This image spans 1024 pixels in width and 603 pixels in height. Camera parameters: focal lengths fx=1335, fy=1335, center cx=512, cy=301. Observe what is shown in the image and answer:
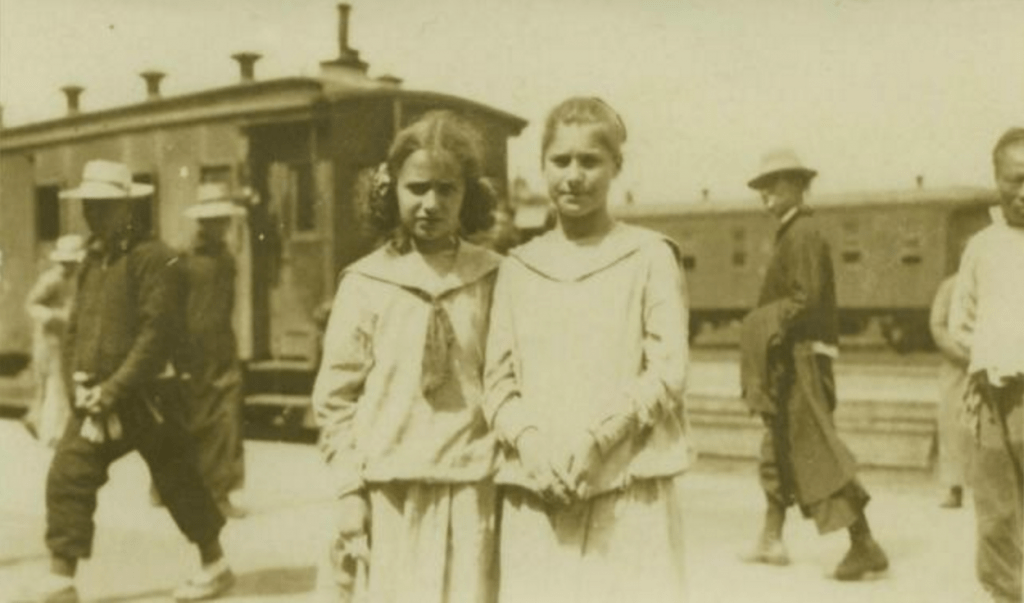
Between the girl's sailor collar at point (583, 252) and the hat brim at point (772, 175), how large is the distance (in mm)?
2353

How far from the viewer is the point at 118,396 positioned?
430 centimetres

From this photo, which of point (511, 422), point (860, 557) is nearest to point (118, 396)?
point (511, 422)

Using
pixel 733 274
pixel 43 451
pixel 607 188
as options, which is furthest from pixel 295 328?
pixel 733 274

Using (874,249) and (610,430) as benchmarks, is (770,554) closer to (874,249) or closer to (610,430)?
(610,430)

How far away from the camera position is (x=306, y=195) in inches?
363

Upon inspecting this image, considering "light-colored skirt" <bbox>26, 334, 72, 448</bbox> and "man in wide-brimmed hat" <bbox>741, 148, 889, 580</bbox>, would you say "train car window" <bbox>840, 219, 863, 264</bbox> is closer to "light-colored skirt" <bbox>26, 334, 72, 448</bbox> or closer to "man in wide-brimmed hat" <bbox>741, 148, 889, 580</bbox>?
"light-colored skirt" <bbox>26, 334, 72, 448</bbox>

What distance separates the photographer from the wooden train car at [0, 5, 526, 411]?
29.5 feet

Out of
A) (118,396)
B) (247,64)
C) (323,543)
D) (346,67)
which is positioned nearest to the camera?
(323,543)

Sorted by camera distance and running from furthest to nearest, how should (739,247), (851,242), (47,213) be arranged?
(739,247) → (851,242) → (47,213)

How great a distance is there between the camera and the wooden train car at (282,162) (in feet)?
29.5

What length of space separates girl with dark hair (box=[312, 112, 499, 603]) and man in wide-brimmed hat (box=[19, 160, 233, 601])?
177 centimetres

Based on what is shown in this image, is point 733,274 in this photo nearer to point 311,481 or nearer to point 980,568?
point 311,481

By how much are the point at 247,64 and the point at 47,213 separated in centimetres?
319

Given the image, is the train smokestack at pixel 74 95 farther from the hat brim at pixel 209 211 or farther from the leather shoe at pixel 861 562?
the leather shoe at pixel 861 562
